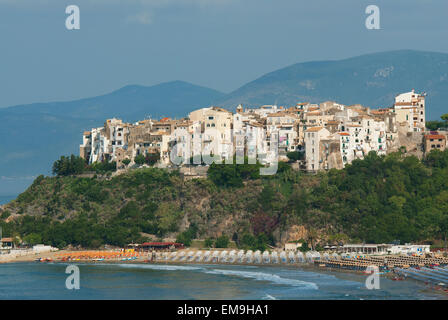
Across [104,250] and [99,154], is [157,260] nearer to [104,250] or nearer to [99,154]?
[104,250]

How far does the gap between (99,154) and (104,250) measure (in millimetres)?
22726

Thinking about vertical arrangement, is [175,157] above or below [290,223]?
above

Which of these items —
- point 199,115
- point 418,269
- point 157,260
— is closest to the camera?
point 418,269

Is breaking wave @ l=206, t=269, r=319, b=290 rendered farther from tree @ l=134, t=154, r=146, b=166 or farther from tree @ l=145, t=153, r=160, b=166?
tree @ l=134, t=154, r=146, b=166

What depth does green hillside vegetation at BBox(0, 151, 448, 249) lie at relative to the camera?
307 ft

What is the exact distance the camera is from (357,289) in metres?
70.1

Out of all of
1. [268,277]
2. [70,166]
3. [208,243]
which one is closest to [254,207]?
[208,243]

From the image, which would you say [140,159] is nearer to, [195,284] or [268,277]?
[268,277]

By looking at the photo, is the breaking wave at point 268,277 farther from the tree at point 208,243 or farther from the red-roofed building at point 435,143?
the red-roofed building at point 435,143

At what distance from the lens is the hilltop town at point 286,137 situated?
103m

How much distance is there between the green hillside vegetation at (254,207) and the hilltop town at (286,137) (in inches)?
124

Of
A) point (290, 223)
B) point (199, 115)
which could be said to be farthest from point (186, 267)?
point (199, 115)

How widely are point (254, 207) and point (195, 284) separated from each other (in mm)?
24276
